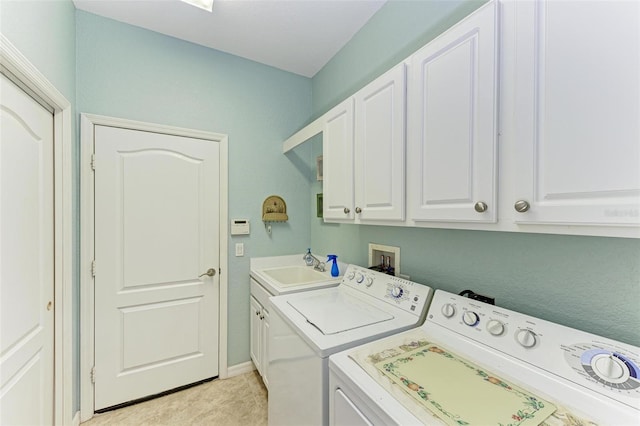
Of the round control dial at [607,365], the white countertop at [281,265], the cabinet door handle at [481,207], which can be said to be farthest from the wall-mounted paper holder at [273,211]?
the round control dial at [607,365]

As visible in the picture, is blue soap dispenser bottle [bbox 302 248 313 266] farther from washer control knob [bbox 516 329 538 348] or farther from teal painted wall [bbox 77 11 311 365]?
washer control knob [bbox 516 329 538 348]

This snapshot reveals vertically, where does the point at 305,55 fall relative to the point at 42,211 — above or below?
above

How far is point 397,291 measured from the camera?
1.40 m

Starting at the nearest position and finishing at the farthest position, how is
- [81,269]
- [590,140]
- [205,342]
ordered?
[590,140] → [81,269] → [205,342]

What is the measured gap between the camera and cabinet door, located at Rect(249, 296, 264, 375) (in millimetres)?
2068

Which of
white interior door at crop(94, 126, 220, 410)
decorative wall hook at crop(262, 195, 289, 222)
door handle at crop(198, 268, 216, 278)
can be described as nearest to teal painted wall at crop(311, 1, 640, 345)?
decorative wall hook at crop(262, 195, 289, 222)

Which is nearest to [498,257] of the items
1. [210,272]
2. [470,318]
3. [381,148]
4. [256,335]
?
[470,318]

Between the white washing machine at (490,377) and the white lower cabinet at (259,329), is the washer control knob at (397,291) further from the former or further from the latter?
the white lower cabinet at (259,329)

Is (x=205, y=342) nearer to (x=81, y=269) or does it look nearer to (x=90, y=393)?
(x=90, y=393)

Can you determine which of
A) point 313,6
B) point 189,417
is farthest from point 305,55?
point 189,417

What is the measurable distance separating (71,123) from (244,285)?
167cm

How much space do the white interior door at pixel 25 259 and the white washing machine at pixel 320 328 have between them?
3.73ft

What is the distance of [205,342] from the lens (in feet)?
7.15

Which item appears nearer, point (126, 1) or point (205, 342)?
point (126, 1)
